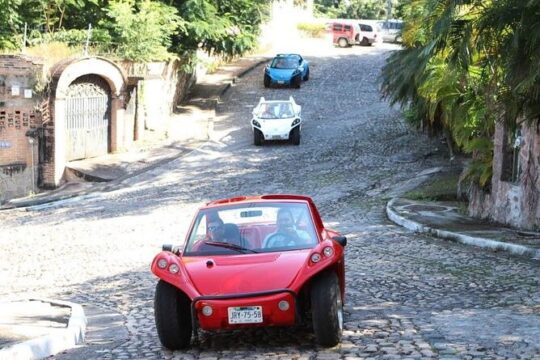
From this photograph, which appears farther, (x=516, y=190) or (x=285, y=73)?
(x=285, y=73)

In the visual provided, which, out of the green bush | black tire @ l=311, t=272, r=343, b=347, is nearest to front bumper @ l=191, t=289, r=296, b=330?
black tire @ l=311, t=272, r=343, b=347

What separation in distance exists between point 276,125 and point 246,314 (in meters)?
23.0

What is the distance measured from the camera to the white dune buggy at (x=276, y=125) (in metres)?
30.5

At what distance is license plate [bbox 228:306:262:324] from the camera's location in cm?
780

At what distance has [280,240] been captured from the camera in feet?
29.2

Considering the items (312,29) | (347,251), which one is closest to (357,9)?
(312,29)

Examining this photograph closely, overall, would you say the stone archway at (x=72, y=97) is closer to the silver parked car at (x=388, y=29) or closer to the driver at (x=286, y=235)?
the driver at (x=286, y=235)

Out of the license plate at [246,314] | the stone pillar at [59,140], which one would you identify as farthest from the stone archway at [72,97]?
the license plate at [246,314]

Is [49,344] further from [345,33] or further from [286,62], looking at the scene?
[345,33]

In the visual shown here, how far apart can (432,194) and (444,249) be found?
21.4ft

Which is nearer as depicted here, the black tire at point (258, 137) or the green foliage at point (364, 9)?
the black tire at point (258, 137)

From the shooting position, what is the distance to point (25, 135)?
27.8m

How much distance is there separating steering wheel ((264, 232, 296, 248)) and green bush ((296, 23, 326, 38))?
5589 cm

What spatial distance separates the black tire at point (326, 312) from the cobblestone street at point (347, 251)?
0.15 meters
